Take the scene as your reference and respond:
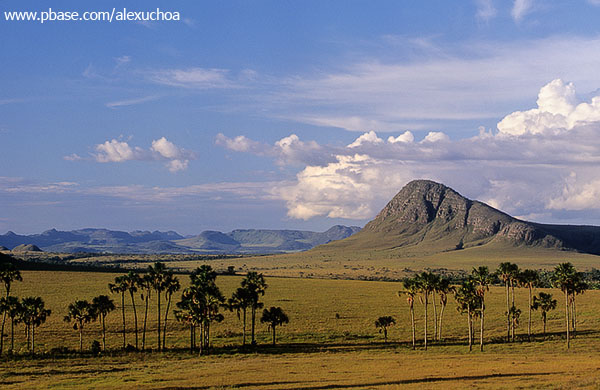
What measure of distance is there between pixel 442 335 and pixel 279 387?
53.7 metres

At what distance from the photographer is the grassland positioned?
56906 mm

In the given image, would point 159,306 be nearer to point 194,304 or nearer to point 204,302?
point 194,304

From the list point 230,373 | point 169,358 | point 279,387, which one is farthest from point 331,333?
point 279,387

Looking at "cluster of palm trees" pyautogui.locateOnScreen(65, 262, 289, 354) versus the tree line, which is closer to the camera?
the tree line

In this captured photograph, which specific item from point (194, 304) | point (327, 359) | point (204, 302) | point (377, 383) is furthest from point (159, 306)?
point (377, 383)

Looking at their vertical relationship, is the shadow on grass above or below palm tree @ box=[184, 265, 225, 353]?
below

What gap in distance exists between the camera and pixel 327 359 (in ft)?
246

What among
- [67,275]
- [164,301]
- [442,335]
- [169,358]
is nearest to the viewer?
[169,358]

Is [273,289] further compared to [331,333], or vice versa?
[273,289]

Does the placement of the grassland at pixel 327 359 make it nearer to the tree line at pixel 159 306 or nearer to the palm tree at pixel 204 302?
the tree line at pixel 159 306

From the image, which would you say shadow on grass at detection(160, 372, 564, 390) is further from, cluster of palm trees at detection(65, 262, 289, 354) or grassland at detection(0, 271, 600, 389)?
cluster of palm trees at detection(65, 262, 289, 354)

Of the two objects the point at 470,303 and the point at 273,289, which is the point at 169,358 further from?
the point at 273,289

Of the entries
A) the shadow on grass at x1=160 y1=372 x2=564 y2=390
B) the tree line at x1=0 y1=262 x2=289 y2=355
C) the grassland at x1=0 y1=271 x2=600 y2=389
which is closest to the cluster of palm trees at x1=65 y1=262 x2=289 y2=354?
the tree line at x1=0 y1=262 x2=289 y2=355

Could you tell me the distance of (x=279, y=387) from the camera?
5456 centimetres
